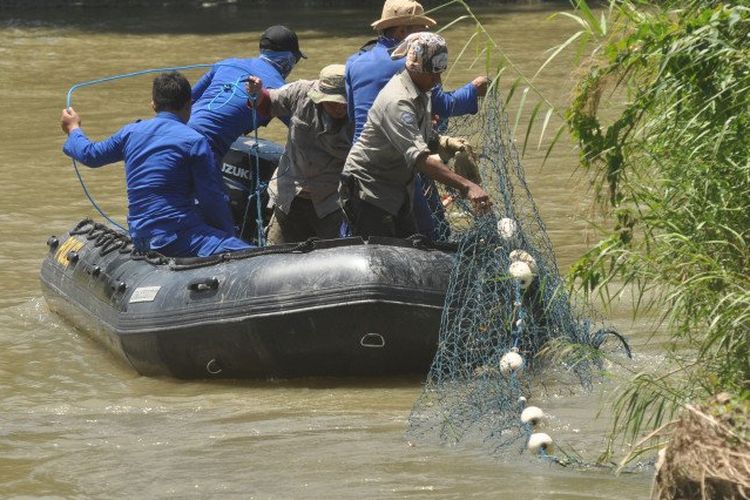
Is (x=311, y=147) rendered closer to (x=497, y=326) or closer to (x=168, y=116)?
(x=168, y=116)

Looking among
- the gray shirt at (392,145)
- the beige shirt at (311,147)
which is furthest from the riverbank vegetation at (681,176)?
the beige shirt at (311,147)

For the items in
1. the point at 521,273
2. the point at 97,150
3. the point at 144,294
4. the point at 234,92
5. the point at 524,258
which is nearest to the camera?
the point at 521,273

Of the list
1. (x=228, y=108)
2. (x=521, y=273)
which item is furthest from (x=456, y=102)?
(x=228, y=108)

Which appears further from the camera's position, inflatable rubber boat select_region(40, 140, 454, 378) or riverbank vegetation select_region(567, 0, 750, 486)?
inflatable rubber boat select_region(40, 140, 454, 378)

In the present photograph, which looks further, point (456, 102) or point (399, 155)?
point (456, 102)

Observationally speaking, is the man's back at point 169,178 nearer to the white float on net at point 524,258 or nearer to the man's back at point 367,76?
the man's back at point 367,76

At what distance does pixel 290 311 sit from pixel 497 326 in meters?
0.98

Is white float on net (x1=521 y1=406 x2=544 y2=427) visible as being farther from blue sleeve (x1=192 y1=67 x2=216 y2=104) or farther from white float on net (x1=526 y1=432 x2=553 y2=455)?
blue sleeve (x1=192 y1=67 x2=216 y2=104)

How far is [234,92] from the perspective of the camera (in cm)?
852

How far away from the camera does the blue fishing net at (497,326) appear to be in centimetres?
646

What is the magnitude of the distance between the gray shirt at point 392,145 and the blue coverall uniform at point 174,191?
0.87 m

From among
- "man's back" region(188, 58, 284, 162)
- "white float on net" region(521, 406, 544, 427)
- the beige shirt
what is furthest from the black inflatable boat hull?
"white float on net" region(521, 406, 544, 427)

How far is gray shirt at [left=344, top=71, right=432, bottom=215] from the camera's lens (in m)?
6.94

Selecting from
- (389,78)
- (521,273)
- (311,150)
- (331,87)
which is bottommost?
(521,273)
